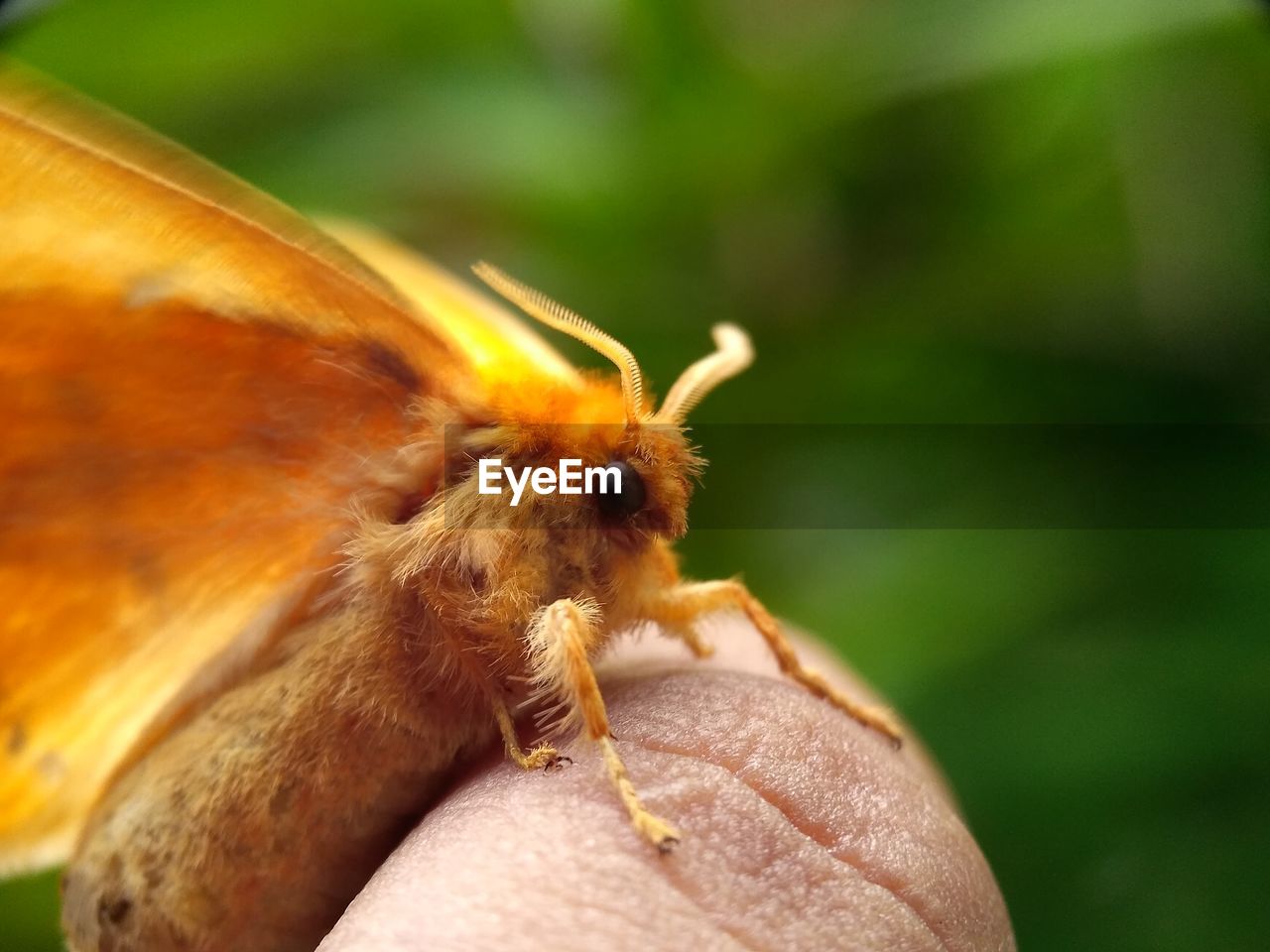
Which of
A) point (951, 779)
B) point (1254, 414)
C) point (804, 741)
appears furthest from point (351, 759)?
point (1254, 414)

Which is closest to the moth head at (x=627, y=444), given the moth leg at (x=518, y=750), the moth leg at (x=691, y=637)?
the moth leg at (x=691, y=637)

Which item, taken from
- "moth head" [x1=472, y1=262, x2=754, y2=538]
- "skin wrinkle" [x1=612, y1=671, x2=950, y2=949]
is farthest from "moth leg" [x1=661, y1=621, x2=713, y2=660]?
"skin wrinkle" [x1=612, y1=671, x2=950, y2=949]

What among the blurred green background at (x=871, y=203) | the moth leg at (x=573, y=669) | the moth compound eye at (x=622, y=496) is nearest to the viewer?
the moth leg at (x=573, y=669)

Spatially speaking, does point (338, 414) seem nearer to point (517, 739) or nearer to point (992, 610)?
point (517, 739)

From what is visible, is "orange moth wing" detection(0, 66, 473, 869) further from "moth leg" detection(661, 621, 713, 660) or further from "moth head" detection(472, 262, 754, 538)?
"moth leg" detection(661, 621, 713, 660)

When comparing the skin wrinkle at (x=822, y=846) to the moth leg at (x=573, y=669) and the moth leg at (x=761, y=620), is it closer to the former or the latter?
the moth leg at (x=573, y=669)

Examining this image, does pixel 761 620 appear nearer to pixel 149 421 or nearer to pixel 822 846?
pixel 822 846

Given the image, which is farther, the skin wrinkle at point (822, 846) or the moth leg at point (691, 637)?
the moth leg at point (691, 637)
